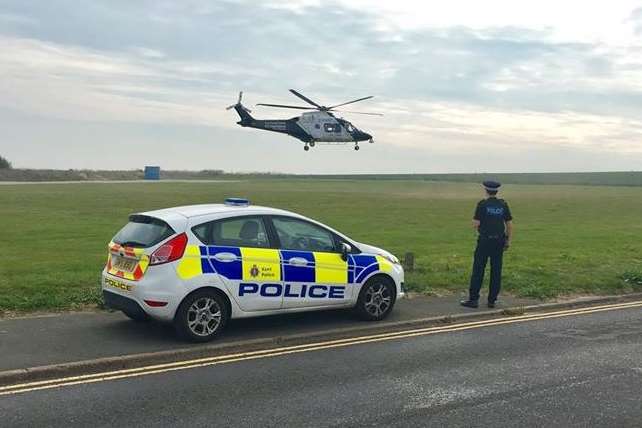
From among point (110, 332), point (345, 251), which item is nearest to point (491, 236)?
point (345, 251)

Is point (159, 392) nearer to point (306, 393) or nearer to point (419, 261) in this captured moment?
point (306, 393)

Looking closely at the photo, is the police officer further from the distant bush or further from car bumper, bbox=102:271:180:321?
the distant bush

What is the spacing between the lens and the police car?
297 inches

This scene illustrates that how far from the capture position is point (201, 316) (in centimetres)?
768

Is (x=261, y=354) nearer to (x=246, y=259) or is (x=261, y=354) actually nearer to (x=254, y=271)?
(x=254, y=271)

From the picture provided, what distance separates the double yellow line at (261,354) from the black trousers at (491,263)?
65cm

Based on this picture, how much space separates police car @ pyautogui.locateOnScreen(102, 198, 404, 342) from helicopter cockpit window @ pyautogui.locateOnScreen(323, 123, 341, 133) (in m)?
16.3

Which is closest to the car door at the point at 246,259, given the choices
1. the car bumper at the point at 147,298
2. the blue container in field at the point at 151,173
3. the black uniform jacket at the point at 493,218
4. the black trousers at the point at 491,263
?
the car bumper at the point at 147,298

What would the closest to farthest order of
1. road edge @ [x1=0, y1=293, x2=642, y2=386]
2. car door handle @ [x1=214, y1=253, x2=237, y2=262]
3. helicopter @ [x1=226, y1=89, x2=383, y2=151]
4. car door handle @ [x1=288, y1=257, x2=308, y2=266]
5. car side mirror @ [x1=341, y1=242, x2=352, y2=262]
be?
1. road edge @ [x1=0, y1=293, x2=642, y2=386]
2. car door handle @ [x1=214, y1=253, x2=237, y2=262]
3. car door handle @ [x1=288, y1=257, x2=308, y2=266]
4. car side mirror @ [x1=341, y1=242, x2=352, y2=262]
5. helicopter @ [x1=226, y1=89, x2=383, y2=151]

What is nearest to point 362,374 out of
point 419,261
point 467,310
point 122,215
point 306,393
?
point 306,393

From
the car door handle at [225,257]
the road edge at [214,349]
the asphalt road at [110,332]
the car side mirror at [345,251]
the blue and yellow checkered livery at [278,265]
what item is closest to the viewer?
the road edge at [214,349]

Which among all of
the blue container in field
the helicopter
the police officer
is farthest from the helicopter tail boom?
the blue container in field

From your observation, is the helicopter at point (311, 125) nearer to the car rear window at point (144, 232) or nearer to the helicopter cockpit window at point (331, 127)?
the helicopter cockpit window at point (331, 127)

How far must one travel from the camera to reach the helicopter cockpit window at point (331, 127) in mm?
25031
